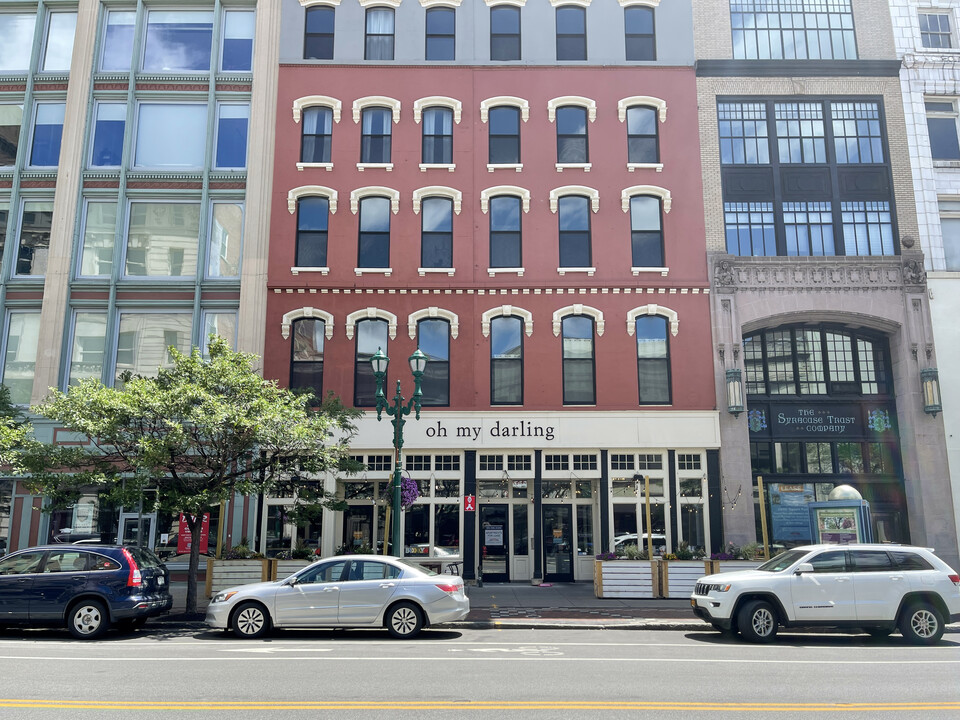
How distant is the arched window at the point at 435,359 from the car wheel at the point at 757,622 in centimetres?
1091

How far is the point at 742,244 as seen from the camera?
22672 millimetres

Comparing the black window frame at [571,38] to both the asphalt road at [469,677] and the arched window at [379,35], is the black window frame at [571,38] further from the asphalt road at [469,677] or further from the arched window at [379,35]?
the asphalt road at [469,677]

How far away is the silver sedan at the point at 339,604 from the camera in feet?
→ 41.8

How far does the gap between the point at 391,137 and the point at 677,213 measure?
8853 mm

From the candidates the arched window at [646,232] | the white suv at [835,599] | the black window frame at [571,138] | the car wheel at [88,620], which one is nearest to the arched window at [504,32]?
the black window frame at [571,138]

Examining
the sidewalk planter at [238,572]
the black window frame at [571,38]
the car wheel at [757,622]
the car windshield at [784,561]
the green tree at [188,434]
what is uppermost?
the black window frame at [571,38]

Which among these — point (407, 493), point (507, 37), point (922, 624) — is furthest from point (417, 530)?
point (507, 37)

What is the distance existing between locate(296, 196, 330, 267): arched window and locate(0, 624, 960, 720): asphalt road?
469 inches

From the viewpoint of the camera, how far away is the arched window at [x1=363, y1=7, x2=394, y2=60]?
23875 millimetres

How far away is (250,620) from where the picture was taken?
1281cm

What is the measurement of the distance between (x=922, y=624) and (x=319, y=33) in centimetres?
2212

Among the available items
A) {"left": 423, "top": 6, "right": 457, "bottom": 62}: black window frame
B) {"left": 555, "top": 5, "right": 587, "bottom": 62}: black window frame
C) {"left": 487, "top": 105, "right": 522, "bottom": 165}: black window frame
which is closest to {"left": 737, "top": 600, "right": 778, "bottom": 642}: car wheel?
{"left": 487, "top": 105, "right": 522, "bottom": 165}: black window frame

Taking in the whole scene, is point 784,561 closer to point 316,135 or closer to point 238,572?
point 238,572

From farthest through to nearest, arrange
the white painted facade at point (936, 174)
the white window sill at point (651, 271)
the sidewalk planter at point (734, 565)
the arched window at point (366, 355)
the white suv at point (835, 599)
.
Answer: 1. the white window sill at point (651, 271)
2. the arched window at point (366, 355)
3. the white painted facade at point (936, 174)
4. the sidewalk planter at point (734, 565)
5. the white suv at point (835, 599)
